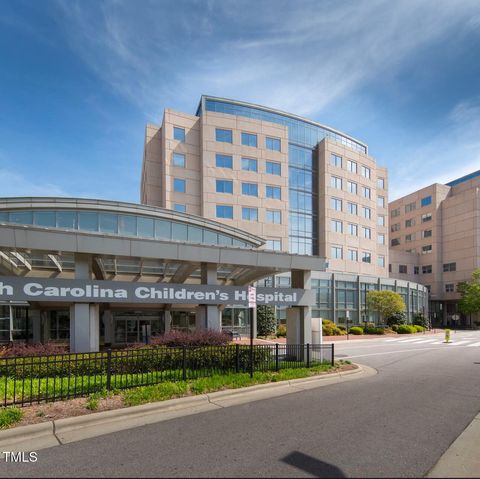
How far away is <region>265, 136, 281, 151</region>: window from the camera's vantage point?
50.1 metres

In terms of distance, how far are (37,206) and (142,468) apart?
2187cm

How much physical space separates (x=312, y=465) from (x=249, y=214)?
138 feet

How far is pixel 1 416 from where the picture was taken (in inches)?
298

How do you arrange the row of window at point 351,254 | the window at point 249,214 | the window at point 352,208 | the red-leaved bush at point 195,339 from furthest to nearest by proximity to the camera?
the window at point 352,208
the row of window at point 351,254
the window at point 249,214
the red-leaved bush at point 195,339

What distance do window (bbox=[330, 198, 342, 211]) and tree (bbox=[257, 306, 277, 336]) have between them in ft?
70.3

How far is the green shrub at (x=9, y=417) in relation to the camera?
7438 mm

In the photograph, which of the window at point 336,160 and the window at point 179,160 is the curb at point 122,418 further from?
the window at point 336,160

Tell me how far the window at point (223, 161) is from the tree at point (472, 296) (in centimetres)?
4745

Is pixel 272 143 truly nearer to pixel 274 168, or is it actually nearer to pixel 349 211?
pixel 274 168

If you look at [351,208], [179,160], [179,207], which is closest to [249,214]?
[179,207]

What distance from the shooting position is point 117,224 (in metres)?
25.5

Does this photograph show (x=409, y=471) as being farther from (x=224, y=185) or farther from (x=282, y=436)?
(x=224, y=185)

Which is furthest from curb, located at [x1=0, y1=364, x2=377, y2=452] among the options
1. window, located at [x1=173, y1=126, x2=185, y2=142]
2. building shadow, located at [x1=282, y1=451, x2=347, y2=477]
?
window, located at [x1=173, y1=126, x2=185, y2=142]

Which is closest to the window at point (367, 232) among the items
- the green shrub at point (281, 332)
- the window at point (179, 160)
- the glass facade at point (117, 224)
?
the green shrub at point (281, 332)
